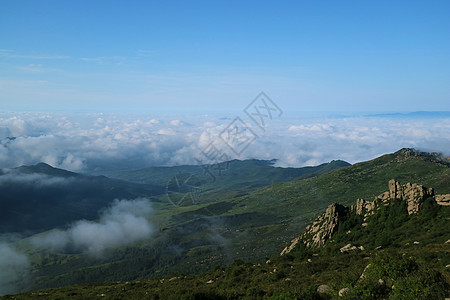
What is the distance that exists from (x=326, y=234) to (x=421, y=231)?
1062 inches

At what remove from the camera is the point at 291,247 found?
303 feet

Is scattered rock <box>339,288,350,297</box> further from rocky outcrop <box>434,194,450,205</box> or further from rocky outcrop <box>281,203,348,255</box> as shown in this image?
rocky outcrop <box>281,203,348,255</box>

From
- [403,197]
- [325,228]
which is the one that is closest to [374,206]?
[403,197]

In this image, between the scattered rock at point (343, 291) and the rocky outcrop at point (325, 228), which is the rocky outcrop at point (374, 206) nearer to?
the rocky outcrop at point (325, 228)

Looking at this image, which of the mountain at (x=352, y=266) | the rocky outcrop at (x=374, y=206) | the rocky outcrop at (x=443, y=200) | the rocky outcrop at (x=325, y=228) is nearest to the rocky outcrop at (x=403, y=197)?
the rocky outcrop at (x=374, y=206)

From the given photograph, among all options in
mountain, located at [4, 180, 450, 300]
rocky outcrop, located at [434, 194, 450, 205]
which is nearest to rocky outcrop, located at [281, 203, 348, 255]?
mountain, located at [4, 180, 450, 300]

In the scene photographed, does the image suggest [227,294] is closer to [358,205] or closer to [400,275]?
[400,275]

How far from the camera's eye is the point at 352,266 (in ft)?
110

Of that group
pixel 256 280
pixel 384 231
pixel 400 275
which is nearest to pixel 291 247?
pixel 384 231

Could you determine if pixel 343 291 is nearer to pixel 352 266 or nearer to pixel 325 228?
pixel 352 266

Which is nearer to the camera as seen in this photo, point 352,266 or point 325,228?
point 352,266

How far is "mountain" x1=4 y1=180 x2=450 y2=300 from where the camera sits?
18641 mm

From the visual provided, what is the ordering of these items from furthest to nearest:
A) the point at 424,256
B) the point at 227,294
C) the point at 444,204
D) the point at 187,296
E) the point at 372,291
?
the point at 444,204
the point at 424,256
the point at 227,294
the point at 187,296
the point at 372,291

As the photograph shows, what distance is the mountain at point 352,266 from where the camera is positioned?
18.6 m
